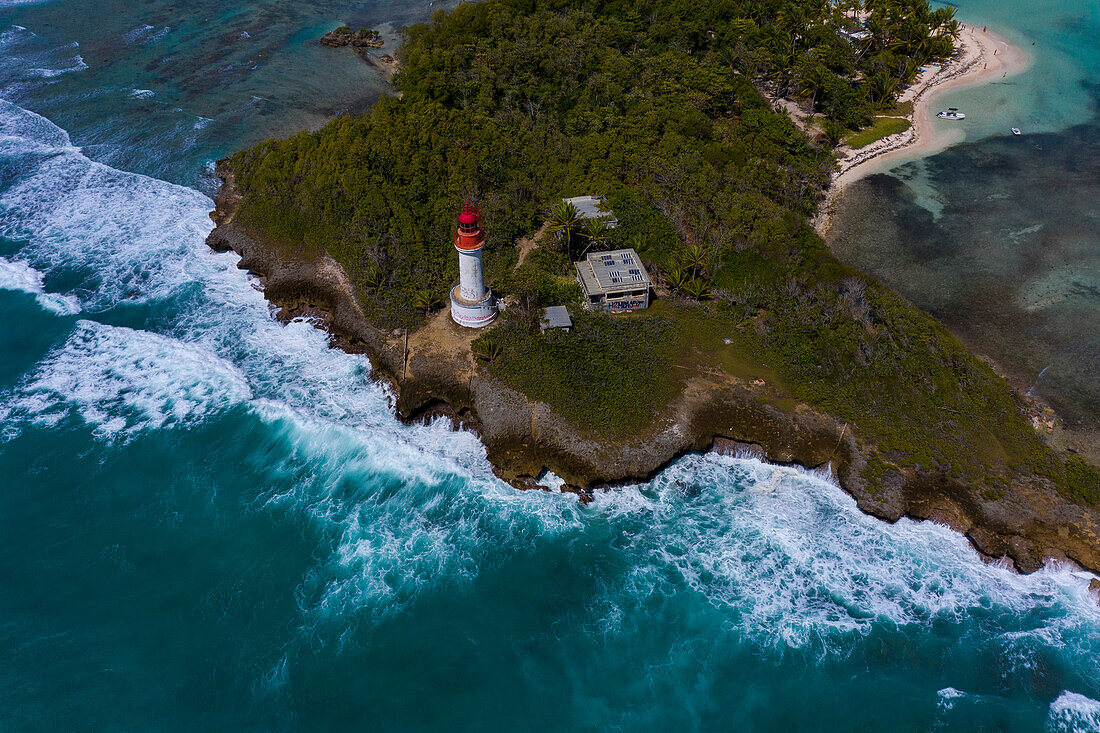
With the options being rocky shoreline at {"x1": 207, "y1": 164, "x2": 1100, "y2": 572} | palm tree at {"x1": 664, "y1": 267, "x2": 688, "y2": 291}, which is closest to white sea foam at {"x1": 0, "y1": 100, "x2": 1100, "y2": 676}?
rocky shoreline at {"x1": 207, "y1": 164, "x2": 1100, "y2": 572}

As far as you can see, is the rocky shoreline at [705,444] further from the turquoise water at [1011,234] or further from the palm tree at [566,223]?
the palm tree at [566,223]

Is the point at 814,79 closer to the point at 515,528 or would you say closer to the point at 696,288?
the point at 696,288

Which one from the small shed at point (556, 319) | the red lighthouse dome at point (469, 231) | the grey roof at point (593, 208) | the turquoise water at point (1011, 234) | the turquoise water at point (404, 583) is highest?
the red lighthouse dome at point (469, 231)

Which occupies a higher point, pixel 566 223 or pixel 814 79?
pixel 814 79

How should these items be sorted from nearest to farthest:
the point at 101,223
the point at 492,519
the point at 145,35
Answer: the point at 492,519 < the point at 101,223 < the point at 145,35

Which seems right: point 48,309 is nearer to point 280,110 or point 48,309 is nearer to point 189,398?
point 189,398

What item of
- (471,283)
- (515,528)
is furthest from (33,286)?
(515,528)

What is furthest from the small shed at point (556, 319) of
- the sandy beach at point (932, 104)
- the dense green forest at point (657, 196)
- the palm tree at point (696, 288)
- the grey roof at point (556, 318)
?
the sandy beach at point (932, 104)
